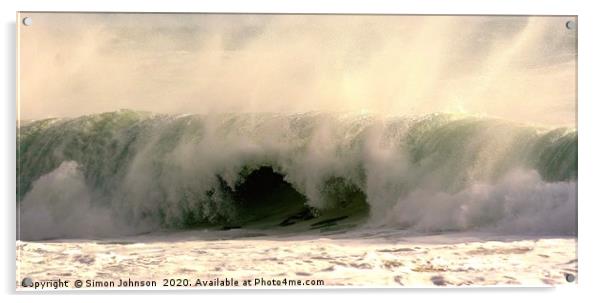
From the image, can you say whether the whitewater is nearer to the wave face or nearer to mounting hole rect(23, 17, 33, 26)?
the wave face

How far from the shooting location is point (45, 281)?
13.9 ft

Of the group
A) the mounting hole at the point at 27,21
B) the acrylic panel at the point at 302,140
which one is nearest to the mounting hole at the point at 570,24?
the acrylic panel at the point at 302,140

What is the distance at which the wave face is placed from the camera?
4375 mm

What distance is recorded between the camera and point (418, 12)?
14.2 feet

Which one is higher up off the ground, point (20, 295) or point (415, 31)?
point (415, 31)

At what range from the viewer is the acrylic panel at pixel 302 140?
4.30m

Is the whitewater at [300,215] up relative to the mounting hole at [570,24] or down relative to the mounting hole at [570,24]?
down

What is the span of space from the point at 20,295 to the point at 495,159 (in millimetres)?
2914

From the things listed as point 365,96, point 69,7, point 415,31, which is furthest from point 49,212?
point 415,31

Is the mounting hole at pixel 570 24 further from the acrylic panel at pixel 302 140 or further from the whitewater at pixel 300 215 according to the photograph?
the whitewater at pixel 300 215

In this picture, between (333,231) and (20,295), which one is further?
(333,231)

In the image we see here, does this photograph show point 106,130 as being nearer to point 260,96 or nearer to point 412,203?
point 260,96

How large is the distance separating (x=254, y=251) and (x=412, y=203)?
101cm
